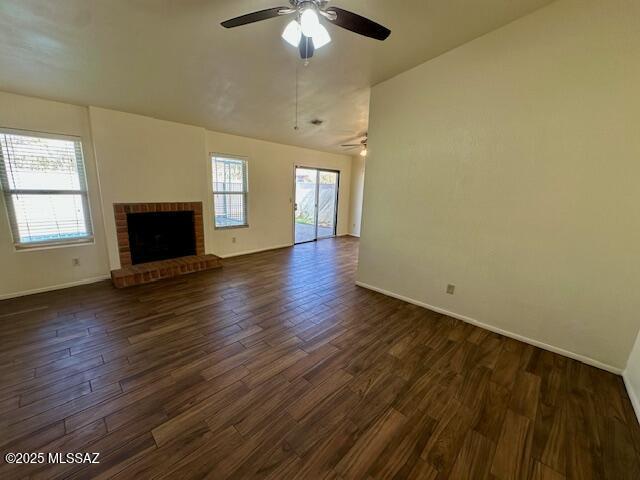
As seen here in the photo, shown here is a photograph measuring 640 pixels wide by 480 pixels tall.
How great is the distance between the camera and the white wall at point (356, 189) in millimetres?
7527

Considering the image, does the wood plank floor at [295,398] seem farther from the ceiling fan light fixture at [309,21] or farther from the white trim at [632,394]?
the ceiling fan light fixture at [309,21]

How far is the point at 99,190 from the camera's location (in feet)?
11.8

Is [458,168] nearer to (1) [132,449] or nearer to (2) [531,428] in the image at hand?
(2) [531,428]

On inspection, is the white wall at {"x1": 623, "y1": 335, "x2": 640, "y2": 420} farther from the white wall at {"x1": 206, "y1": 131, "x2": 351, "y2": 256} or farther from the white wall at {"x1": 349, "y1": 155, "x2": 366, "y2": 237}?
the white wall at {"x1": 349, "y1": 155, "x2": 366, "y2": 237}

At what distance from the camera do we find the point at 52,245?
11.1 feet

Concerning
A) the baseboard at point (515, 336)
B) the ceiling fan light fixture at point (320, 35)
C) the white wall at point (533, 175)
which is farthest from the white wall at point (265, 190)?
the ceiling fan light fixture at point (320, 35)

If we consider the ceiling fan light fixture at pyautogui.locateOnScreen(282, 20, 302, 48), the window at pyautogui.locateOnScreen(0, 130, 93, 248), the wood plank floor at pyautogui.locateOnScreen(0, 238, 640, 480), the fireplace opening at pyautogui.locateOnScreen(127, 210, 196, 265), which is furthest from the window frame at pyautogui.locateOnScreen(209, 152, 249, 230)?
the ceiling fan light fixture at pyautogui.locateOnScreen(282, 20, 302, 48)

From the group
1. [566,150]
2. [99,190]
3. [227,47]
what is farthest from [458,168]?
[99,190]

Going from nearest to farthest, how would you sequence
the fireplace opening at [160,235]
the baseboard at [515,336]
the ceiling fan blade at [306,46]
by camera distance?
1. the ceiling fan blade at [306,46]
2. the baseboard at [515,336]
3. the fireplace opening at [160,235]

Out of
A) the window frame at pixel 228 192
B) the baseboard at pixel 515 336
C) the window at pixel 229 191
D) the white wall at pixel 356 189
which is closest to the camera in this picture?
the baseboard at pixel 515 336

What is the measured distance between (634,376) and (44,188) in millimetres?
6421

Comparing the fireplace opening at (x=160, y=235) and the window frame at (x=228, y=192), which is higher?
the window frame at (x=228, y=192)

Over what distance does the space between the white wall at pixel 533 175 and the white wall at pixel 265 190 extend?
3.03 metres

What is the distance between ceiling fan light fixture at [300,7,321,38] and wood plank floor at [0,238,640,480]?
251cm
